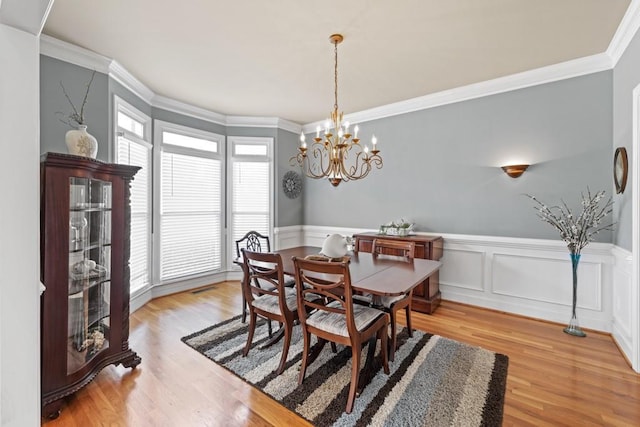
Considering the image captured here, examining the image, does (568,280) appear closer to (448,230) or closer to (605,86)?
(448,230)

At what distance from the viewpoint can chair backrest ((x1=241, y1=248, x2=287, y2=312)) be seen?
228 centimetres

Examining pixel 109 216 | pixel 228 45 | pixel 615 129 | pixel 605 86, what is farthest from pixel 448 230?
pixel 109 216

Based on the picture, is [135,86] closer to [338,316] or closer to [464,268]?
[338,316]

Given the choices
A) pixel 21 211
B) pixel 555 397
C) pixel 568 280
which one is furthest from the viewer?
pixel 568 280

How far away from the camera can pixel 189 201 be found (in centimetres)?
452

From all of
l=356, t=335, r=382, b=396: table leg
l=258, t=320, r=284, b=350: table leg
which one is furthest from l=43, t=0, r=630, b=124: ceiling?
l=258, t=320, r=284, b=350: table leg

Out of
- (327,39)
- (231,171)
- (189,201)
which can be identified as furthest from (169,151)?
(327,39)

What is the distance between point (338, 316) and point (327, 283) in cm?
29

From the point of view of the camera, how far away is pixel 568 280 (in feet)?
10.5

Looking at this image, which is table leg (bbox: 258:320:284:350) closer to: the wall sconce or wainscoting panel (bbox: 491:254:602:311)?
wainscoting panel (bbox: 491:254:602:311)

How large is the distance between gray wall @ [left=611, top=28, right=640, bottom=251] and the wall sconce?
768 millimetres

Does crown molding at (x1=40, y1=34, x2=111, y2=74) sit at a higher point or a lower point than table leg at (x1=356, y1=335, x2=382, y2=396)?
higher

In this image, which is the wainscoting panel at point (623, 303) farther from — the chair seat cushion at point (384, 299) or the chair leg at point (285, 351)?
the chair leg at point (285, 351)

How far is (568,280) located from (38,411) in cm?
444
